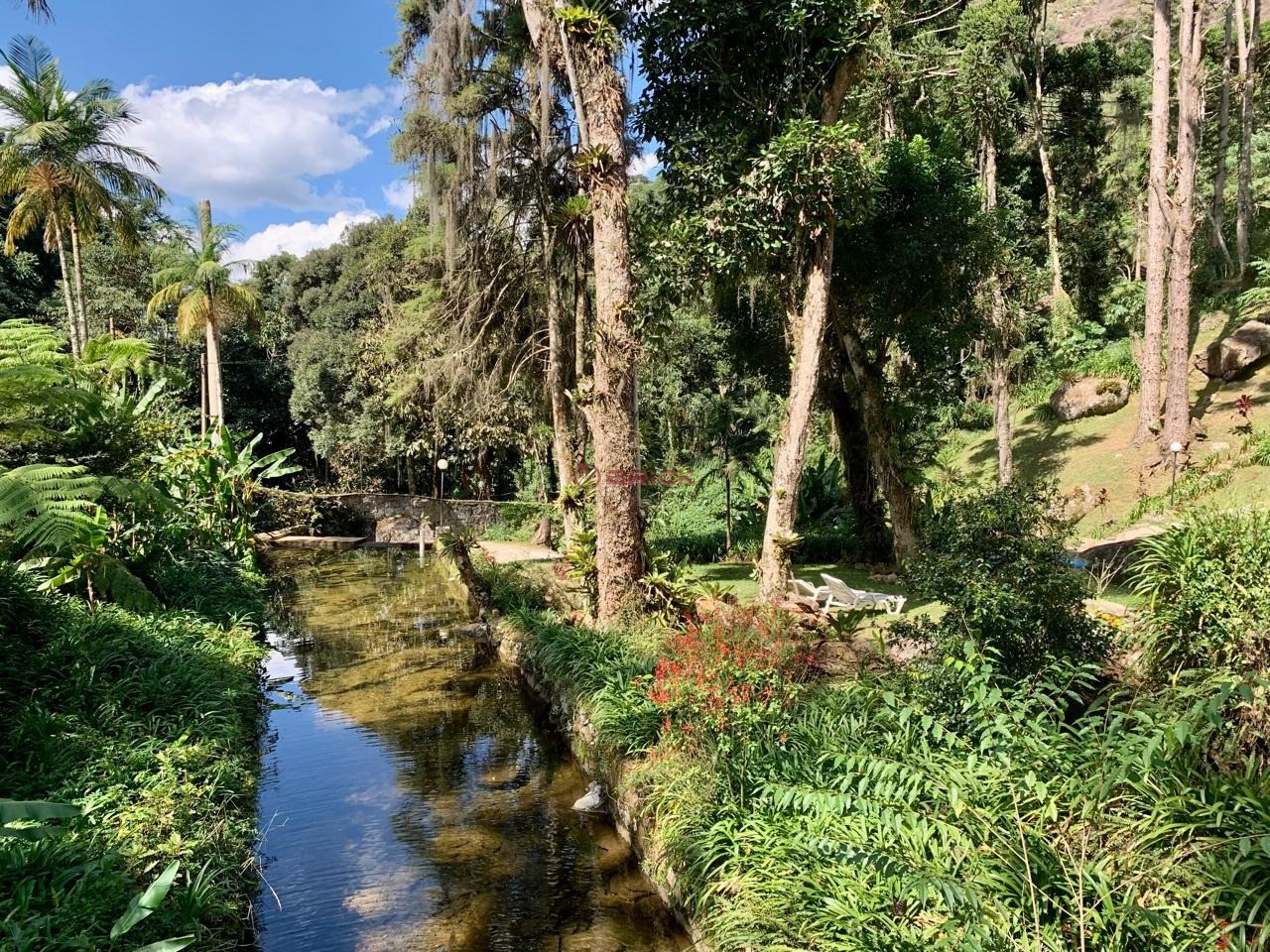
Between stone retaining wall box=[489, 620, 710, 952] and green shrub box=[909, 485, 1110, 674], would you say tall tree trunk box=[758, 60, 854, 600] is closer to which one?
stone retaining wall box=[489, 620, 710, 952]

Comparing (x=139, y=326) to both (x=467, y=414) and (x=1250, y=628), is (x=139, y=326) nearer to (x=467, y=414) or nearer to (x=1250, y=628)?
(x=467, y=414)

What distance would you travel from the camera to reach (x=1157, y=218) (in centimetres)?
1533

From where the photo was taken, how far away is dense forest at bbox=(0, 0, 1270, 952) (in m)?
3.49

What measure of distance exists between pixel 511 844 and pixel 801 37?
950 cm

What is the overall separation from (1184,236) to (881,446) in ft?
26.1

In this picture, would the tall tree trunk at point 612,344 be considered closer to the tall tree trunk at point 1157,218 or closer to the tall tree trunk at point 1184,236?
the tall tree trunk at point 1184,236

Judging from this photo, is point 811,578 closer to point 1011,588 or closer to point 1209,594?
point 1011,588

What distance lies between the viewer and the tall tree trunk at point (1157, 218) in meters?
14.9

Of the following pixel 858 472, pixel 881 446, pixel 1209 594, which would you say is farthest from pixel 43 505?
pixel 858 472

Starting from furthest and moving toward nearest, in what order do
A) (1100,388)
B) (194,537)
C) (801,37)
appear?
(1100,388) → (194,537) → (801,37)

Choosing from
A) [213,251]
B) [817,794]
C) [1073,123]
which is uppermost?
[1073,123]

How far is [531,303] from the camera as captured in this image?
1794cm

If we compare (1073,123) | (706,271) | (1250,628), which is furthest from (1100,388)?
(1250,628)

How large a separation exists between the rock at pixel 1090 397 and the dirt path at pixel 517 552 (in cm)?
1413
